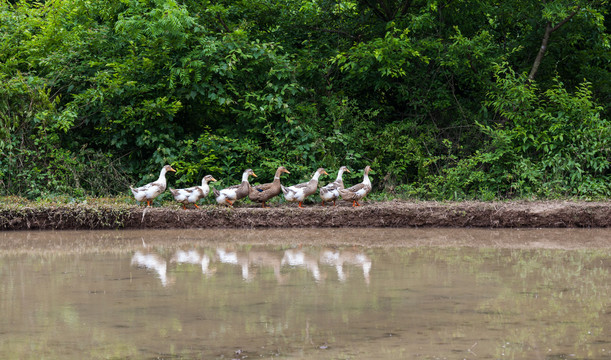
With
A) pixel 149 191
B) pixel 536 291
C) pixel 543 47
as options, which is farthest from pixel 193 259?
pixel 543 47

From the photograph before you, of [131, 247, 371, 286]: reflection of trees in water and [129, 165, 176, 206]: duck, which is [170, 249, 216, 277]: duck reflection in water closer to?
[131, 247, 371, 286]: reflection of trees in water

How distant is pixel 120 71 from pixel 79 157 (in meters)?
1.99

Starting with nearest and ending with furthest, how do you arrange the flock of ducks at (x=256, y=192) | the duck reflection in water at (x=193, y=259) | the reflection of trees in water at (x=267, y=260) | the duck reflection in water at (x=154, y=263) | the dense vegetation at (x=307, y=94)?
the duck reflection in water at (x=154, y=263)
the reflection of trees in water at (x=267, y=260)
the duck reflection in water at (x=193, y=259)
the flock of ducks at (x=256, y=192)
the dense vegetation at (x=307, y=94)

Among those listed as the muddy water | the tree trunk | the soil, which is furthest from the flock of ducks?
the tree trunk

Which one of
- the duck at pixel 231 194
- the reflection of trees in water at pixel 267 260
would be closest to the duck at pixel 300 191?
the duck at pixel 231 194

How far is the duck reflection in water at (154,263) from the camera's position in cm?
742

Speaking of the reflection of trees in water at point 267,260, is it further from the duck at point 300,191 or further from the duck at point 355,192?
the duck at point 355,192

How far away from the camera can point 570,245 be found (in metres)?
9.65

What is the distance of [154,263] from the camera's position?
27.7 feet

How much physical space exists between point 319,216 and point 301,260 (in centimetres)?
312

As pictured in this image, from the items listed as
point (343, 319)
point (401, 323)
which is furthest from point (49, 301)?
point (401, 323)

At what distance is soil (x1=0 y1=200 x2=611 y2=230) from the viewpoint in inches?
449

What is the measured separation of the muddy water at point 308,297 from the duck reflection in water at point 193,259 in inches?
2.0

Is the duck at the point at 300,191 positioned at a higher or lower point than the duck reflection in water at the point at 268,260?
higher
